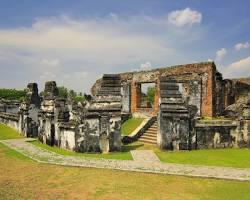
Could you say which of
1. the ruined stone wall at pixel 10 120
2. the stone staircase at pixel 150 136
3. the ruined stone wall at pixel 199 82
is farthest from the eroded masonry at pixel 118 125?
the ruined stone wall at pixel 199 82

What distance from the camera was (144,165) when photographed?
10391mm

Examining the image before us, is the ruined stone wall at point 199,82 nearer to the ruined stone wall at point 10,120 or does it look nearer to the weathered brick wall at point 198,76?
the weathered brick wall at point 198,76

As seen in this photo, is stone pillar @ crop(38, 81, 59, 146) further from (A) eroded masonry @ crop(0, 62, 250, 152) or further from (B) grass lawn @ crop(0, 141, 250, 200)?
(B) grass lawn @ crop(0, 141, 250, 200)

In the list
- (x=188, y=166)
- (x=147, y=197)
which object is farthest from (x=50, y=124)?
(x=147, y=197)

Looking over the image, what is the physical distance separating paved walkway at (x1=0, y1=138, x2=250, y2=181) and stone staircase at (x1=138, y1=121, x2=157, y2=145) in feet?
8.66

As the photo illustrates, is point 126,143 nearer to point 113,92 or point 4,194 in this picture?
point 113,92

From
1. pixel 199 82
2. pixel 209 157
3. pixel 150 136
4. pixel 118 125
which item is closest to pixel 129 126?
pixel 150 136

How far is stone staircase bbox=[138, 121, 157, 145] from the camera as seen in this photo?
15.5 meters

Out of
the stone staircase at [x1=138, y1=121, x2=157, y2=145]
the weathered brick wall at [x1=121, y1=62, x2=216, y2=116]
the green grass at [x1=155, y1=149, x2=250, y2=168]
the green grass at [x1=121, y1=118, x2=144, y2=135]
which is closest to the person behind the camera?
the green grass at [x1=155, y1=149, x2=250, y2=168]

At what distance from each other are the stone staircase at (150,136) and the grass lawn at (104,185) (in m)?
6.06

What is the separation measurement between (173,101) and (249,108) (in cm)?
353

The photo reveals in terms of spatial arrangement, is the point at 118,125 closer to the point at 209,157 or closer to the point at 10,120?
the point at 209,157

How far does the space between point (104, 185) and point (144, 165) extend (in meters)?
2.53

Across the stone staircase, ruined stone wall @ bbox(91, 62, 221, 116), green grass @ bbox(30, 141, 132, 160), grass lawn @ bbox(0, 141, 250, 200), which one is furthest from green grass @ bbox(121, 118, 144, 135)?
Result: grass lawn @ bbox(0, 141, 250, 200)
